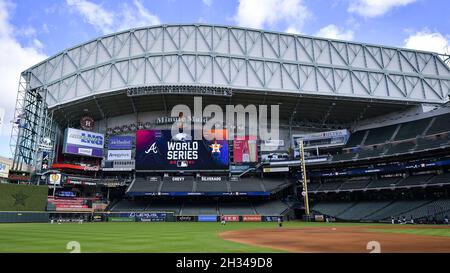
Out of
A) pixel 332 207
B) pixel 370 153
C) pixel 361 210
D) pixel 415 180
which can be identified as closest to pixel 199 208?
pixel 332 207

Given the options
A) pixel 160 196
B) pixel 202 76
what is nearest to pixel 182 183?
pixel 160 196

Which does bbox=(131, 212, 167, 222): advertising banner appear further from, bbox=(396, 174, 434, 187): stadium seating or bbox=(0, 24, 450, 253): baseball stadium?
bbox=(396, 174, 434, 187): stadium seating

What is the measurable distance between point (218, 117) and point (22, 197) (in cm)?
4358

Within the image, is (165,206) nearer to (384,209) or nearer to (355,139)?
(384,209)

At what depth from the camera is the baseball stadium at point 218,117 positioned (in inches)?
2702

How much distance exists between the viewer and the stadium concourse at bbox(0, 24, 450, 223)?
68.8m

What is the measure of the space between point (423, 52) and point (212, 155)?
59084 mm

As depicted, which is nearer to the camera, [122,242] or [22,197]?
[122,242]

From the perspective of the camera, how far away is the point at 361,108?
7750cm

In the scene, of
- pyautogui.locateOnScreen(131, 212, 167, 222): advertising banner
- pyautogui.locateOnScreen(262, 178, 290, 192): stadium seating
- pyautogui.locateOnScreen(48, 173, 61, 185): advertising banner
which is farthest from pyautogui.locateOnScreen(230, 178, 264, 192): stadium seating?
pyautogui.locateOnScreen(48, 173, 61, 185): advertising banner

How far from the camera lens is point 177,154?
72125 mm

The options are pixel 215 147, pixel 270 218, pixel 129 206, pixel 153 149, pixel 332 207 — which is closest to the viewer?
pixel 270 218
